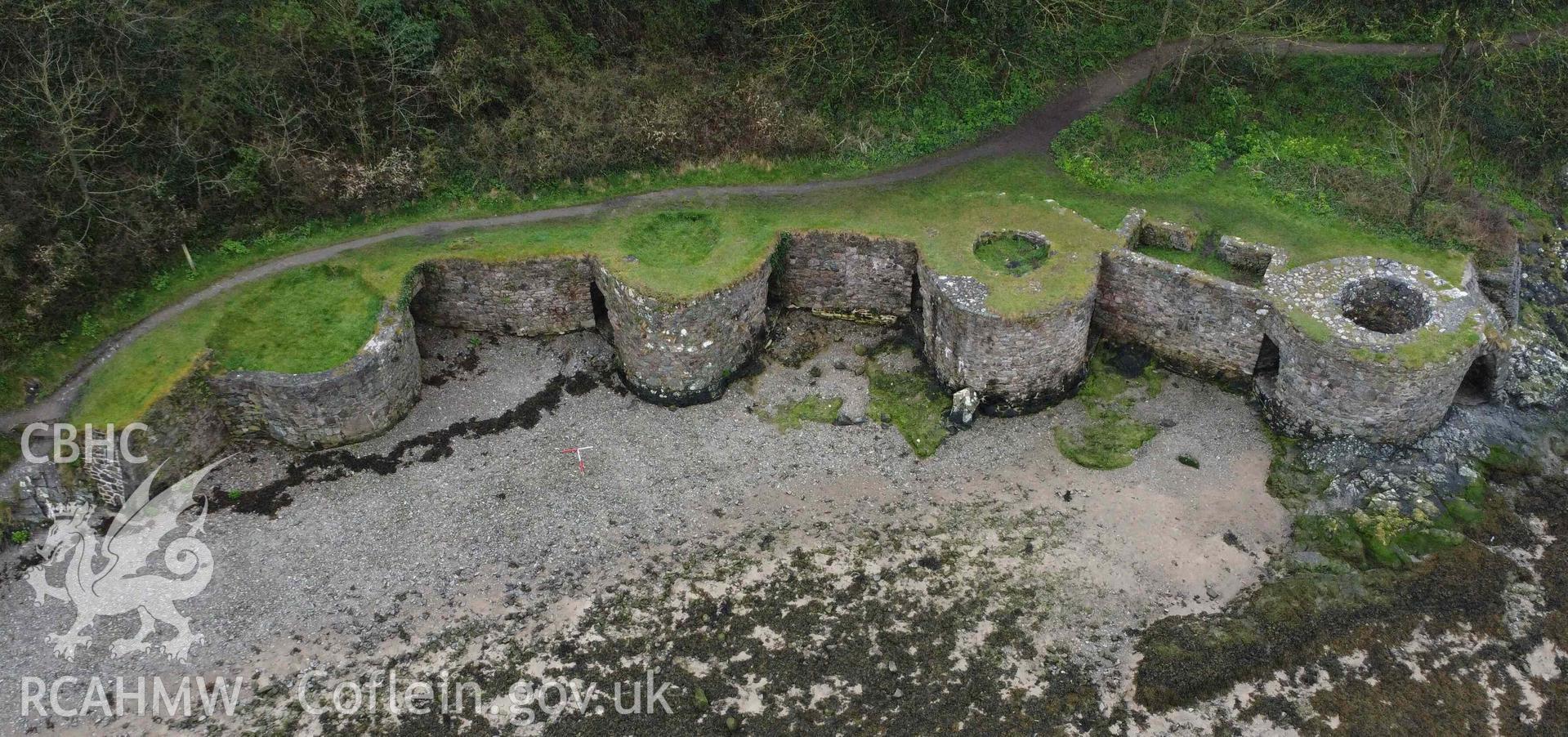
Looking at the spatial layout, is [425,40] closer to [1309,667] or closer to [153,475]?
[153,475]

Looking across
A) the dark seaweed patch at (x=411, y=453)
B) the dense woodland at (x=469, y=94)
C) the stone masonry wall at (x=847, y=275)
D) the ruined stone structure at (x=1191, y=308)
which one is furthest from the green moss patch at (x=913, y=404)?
the dense woodland at (x=469, y=94)

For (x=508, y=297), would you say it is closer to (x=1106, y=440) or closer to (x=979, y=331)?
(x=979, y=331)

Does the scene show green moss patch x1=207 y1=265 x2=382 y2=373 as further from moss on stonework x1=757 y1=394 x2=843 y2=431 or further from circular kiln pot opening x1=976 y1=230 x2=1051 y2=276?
circular kiln pot opening x1=976 y1=230 x2=1051 y2=276

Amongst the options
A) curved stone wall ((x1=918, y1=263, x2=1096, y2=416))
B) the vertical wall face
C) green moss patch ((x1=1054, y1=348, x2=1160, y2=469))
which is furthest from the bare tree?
curved stone wall ((x1=918, y1=263, x2=1096, y2=416))

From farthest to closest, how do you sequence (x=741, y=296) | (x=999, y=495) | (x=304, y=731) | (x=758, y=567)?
(x=741, y=296)
(x=999, y=495)
(x=758, y=567)
(x=304, y=731)

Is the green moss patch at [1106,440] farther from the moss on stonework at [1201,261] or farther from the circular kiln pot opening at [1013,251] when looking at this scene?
the moss on stonework at [1201,261]

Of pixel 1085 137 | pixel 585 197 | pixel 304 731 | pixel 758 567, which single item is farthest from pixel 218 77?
pixel 1085 137

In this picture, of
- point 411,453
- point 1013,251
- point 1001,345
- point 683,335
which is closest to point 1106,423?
point 1001,345
